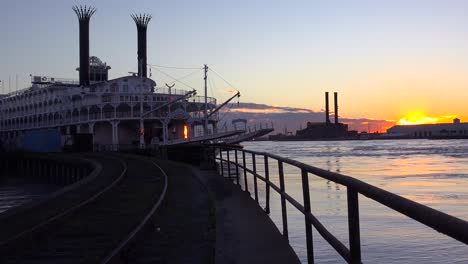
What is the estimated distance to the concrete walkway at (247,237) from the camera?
22.2ft

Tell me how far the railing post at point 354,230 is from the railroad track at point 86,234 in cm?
383

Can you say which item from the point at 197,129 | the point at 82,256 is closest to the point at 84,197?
the point at 82,256

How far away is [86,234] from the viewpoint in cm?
923

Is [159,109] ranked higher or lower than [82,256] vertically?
higher

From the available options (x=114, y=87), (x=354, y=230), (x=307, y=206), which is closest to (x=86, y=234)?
(x=307, y=206)

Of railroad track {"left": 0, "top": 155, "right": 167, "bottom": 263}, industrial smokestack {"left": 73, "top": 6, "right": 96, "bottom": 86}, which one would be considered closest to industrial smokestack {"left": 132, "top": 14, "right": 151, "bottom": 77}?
industrial smokestack {"left": 73, "top": 6, "right": 96, "bottom": 86}

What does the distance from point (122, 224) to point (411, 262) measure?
534 centimetres

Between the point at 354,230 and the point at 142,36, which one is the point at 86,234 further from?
the point at 142,36

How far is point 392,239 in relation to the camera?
12.0 meters

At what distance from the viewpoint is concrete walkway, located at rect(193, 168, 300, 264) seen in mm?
6773

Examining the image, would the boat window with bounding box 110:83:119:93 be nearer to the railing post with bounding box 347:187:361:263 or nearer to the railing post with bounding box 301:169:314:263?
the railing post with bounding box 301:169:314:263

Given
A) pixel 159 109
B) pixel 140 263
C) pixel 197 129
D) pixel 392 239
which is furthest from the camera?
pixel 197 129

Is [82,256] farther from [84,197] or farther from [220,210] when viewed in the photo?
[84,197]

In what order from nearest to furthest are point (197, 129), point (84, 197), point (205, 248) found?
point (205, 248) < point (84, 197) < point (197, 129)
